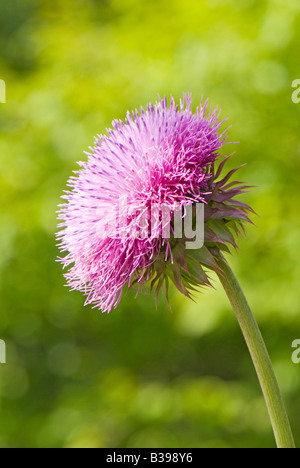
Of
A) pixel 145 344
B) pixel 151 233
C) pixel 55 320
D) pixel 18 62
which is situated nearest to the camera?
pixel 151 233

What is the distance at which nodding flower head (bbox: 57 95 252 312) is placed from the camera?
1.49 m

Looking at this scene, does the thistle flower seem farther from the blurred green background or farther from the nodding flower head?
the blurred green background

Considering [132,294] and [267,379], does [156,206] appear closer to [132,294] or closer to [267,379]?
[267,379]

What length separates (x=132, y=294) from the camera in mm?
4270

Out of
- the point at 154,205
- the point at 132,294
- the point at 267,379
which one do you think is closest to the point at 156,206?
the point at 154,205

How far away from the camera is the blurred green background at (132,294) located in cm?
368

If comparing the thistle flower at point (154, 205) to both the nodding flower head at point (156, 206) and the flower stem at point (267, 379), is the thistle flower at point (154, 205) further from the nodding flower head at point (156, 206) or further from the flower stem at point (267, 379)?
the flower stem at point (267, 379)

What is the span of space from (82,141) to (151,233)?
9.26ft

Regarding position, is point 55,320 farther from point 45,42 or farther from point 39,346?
point 45,42

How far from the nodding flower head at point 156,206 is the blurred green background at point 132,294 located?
6.64 ft

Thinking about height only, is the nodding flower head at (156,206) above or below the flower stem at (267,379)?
above

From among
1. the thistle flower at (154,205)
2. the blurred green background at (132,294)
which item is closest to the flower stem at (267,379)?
the thistle flower at (154,205)

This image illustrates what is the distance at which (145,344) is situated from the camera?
4.71m

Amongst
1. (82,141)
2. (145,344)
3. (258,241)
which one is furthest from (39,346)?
(258,241)
